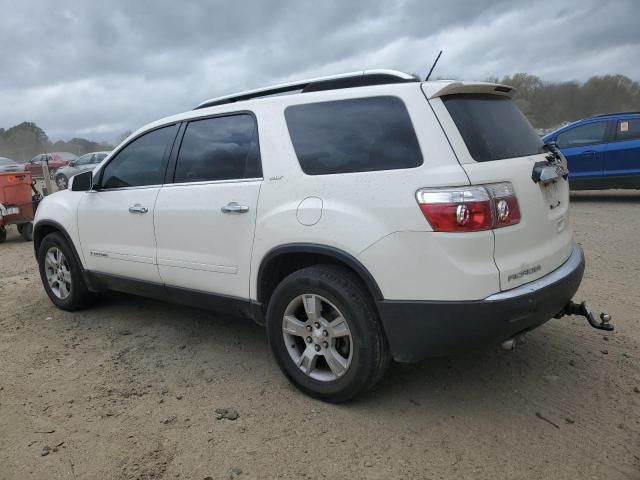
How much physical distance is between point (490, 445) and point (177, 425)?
170 cm

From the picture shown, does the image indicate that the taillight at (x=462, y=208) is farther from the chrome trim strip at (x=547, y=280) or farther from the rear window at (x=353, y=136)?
the chrome trim strip at (x=547, y=280)

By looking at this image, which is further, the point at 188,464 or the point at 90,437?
the point at 90,437

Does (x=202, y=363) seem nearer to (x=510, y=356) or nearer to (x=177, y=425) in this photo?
(x=177, y=425)

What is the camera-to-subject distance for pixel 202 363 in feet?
12.2

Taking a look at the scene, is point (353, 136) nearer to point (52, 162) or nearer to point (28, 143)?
point (52, 162)

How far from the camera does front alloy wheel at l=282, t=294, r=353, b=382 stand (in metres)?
2.93

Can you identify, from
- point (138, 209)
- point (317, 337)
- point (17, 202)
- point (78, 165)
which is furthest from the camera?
point (78, 165)

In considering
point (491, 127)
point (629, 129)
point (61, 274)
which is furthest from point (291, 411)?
point (629, 129)

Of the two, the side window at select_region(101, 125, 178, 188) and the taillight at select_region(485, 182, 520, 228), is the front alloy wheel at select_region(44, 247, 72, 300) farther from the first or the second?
the taillight at select_region(485, 182, 520, 228)

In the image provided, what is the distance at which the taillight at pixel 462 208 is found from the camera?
97.4 inches

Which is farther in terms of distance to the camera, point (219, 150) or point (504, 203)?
point (219, 150)

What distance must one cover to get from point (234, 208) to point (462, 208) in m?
1.47

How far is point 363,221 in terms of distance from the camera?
8.84ft

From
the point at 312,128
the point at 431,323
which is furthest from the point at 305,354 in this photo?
the point at 312,128
